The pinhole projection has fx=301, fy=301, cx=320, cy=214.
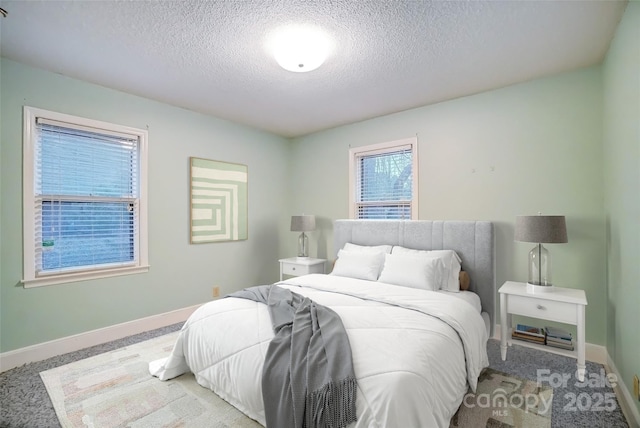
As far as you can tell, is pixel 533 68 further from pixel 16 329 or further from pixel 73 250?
pixel 16 329

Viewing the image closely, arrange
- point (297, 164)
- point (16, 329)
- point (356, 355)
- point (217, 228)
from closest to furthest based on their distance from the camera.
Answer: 1. point (356, 355)
2. point (16, 329)
3. point (217, 228)
4. point (297, 164)

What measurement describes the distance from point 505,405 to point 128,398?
253 cm

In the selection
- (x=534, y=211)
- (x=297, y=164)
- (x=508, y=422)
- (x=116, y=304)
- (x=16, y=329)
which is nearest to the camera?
(x=508, y=422)

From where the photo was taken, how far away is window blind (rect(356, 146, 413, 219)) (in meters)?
3.72

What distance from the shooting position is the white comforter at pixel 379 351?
4.45 ft

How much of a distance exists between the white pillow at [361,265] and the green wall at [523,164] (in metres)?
0.86

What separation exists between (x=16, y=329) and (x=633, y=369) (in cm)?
449

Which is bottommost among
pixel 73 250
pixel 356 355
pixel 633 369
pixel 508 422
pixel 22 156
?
pixel 508 422

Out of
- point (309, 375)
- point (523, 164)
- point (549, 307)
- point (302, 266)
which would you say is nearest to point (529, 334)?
point (549, 307)

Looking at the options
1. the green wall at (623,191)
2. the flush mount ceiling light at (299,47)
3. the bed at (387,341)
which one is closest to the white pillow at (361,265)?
the bed at (387,341)

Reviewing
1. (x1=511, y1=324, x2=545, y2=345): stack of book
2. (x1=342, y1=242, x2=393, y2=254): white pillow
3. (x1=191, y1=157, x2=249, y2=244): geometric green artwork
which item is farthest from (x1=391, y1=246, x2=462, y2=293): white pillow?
(x1=191, y1=157, x2=249, y2=244): geometric green artwork

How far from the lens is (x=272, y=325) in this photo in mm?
1921

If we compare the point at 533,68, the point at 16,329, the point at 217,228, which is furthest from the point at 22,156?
the point at 533,68

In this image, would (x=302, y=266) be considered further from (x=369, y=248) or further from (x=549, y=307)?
(x=549, y=307)
